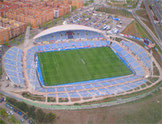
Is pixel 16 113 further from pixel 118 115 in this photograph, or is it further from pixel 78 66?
pixel 78 66

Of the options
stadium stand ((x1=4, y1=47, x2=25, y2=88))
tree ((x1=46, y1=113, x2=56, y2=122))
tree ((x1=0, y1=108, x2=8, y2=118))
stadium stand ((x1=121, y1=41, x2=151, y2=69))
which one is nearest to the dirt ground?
tree ((x1=46, y1=113, x2=56, y2=122))

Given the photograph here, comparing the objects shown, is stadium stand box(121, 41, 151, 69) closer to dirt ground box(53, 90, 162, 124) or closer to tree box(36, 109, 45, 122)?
dirt ground box(53, 90, 162, 124)

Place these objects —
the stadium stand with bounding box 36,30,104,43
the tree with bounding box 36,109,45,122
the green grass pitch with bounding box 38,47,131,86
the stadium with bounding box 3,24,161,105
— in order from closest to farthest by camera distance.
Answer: the tree with bounding box 36,109,45,122, the stadium with bounding box 3,24,161,105, the green grass pitch with bounding box 38,47,131,86, the stadium stand with bounding box 36,30,104,43

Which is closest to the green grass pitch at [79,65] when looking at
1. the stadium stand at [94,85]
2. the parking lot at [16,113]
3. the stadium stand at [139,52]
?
the stadium stand at [94,85]

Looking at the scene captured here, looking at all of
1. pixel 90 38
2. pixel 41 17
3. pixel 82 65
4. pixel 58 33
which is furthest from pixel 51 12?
pixel 82 65

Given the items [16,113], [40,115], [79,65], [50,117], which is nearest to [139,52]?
[79,65]

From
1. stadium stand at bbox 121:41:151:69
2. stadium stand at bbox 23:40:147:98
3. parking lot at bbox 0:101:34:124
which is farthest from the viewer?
stadium stand at bbox 121:41:151:69
